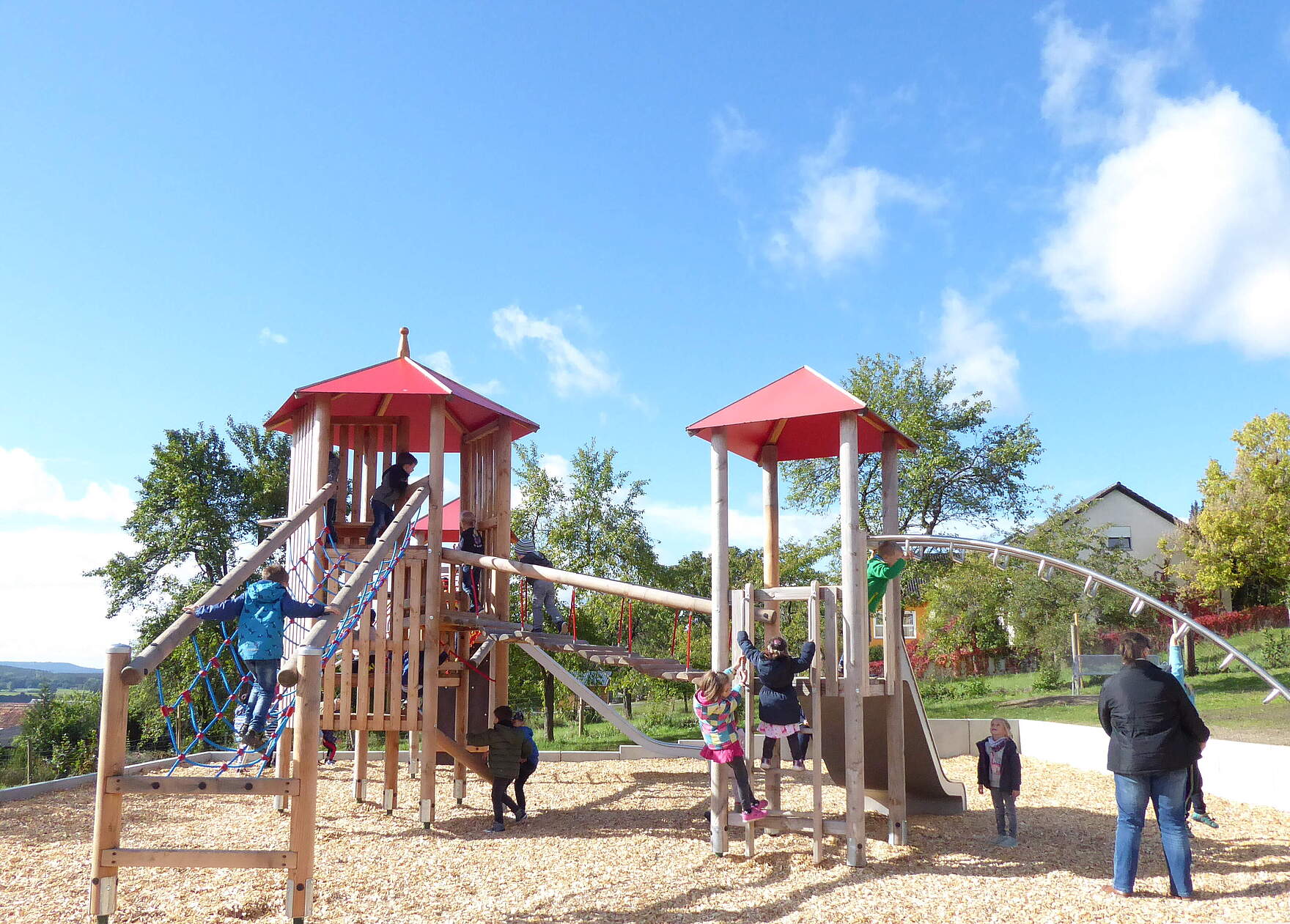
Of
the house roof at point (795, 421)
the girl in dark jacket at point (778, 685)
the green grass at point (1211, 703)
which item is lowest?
the green grass at point (1211, 703)

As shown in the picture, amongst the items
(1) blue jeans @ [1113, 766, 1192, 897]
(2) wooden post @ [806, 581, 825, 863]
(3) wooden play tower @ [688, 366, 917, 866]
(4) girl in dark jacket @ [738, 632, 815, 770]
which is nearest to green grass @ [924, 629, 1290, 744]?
(3) wooden play tower @ [688, 366, 917, 866]

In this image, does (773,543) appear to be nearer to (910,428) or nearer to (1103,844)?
(1103,844)

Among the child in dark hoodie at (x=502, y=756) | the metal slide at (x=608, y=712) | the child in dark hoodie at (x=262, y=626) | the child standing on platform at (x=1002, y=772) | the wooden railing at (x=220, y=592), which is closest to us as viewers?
the wooden railing at (x=220, y=592)

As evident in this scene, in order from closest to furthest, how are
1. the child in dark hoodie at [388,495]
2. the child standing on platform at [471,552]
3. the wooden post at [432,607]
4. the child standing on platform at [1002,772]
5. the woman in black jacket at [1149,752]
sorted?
1. the woman in black jacket at [1149,752]
2. the child standing on platform at [1002,772]
3. the wooden post at [432,607]
4. the child in dark hoodie at [388,495]
5. the child standing on platform at [471,552]

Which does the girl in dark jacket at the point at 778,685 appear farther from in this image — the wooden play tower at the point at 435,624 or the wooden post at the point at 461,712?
the wooden post at the point at 461,712

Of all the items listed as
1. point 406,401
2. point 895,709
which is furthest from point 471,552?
point 895,709

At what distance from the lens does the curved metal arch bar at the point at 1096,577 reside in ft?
20.4

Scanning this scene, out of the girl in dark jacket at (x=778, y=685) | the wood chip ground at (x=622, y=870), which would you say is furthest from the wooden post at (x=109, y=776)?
the girl in dark jacket at (x=778, y=685)

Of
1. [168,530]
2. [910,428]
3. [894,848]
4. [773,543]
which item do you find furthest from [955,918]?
[168,530]

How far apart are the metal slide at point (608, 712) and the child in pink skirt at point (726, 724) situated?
204 inches

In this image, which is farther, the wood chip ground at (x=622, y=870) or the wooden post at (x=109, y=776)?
the wood chip ground at (x=622, y=870)

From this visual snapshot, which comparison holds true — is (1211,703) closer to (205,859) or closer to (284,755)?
(284,755)

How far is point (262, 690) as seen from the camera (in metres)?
6.97

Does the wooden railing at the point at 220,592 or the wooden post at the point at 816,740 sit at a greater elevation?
the wooden railing at the point at 220,592
